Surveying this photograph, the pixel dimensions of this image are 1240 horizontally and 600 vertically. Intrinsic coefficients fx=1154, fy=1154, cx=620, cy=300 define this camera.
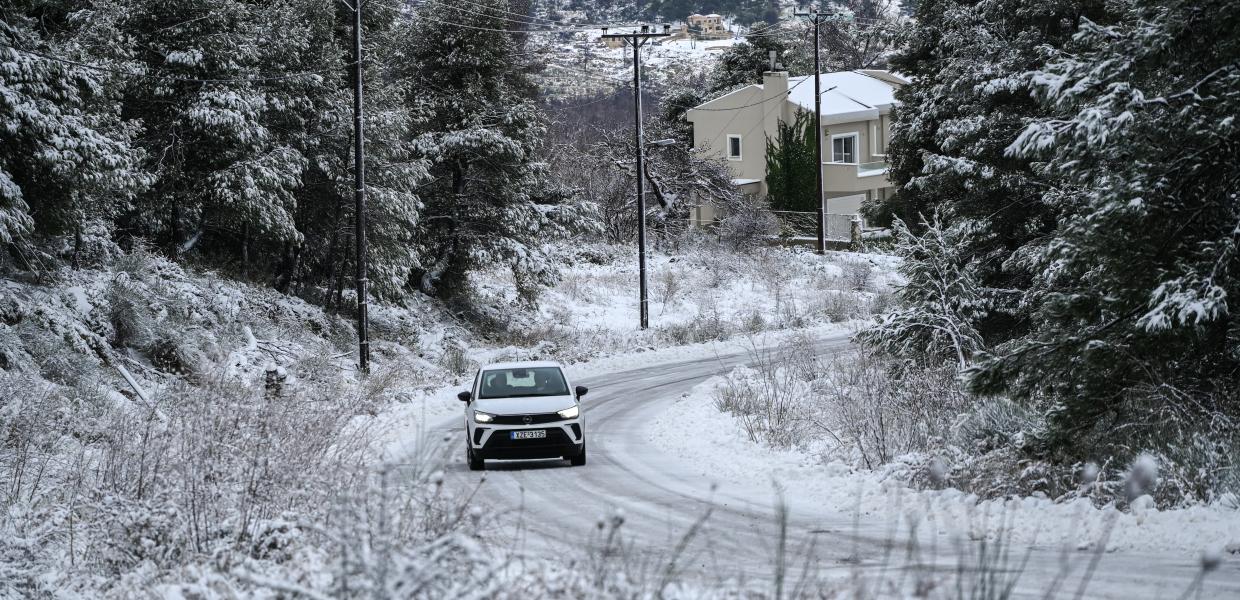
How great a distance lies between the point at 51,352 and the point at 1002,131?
16948 millimetres

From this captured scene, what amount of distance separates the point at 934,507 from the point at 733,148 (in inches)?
2124

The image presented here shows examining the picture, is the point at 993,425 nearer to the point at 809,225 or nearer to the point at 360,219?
the point at 360,219

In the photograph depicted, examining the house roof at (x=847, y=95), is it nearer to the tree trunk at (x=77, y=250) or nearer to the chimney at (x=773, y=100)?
the chimney at (x=773, y=100)

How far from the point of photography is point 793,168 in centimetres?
6034

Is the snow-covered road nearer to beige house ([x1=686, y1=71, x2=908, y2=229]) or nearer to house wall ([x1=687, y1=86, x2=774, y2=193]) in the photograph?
beige house ([x1=686, y1=71, x2=908, y2=229])

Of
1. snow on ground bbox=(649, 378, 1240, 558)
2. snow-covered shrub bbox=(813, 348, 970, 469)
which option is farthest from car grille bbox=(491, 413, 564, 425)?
snow-covered shrub bbox=(813, 348, 970, 469)

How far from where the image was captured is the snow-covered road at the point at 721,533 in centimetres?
→ 826

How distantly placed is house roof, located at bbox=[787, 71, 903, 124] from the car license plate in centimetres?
4262

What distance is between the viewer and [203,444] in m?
9.58

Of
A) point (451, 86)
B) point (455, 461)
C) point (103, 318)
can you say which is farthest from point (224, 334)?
point (451, 86)

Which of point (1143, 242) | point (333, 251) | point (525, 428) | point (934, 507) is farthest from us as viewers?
point (333, 251)

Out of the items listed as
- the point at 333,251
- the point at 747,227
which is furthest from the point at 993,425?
the point at 747,227

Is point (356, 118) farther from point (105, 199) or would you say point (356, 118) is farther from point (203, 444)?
point (203, 444)

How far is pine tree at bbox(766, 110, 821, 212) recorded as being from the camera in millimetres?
59875
